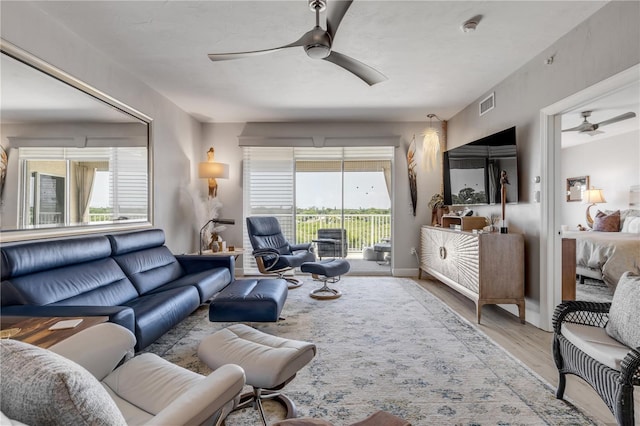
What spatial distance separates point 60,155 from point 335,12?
2324mm

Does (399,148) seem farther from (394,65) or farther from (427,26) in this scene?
(427,26)

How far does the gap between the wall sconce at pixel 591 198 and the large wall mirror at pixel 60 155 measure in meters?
7.24

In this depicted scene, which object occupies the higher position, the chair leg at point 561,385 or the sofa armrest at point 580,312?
the sofa armrest at point 580,312

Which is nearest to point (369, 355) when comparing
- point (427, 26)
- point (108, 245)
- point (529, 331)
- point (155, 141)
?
point (529, 331)

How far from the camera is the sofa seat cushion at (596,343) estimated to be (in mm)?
1468

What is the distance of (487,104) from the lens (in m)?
3.92

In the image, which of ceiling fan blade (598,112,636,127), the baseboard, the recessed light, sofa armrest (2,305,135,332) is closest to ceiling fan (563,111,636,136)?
ceiling fan blade (598,112,636,127)

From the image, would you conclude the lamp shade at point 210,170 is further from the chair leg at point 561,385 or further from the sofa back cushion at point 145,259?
the chair leg at point 561,385

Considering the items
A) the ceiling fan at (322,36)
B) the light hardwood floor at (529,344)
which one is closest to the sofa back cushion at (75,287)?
the ceiling fan at (322,36)

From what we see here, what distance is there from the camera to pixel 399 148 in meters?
5.27

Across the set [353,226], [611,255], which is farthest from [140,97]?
[611,255]

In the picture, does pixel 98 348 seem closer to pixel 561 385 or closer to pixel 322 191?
pixel 561 385

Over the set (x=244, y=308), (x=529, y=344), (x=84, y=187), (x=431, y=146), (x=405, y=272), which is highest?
(x=431, y=146)

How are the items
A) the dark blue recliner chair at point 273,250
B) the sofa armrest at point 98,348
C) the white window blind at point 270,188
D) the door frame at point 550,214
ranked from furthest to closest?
the white window blind at point 270,188, the dark blue recliner chair at point 273,250, the door frame at point 550,214, the sofa armrest at point 98,348
